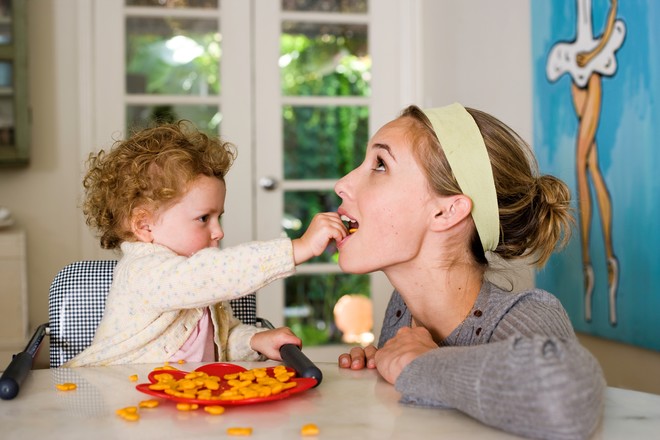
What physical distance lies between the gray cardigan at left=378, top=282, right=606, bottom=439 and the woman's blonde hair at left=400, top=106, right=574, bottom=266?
1.51 feet

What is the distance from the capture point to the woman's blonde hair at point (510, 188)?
141 cm

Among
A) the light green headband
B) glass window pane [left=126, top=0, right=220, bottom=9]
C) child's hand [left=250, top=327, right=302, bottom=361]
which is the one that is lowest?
child's hand [left=250, top=327, right=302, bottom=361]

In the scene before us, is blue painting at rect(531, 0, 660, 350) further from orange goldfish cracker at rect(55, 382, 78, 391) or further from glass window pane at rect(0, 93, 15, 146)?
glass window pane at rect(0, 93, 15, 146)

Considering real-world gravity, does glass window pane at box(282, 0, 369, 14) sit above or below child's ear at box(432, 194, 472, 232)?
above

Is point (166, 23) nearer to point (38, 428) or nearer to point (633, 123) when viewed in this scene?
point (633, 123)

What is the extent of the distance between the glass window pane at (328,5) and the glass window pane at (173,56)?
432 millimetres

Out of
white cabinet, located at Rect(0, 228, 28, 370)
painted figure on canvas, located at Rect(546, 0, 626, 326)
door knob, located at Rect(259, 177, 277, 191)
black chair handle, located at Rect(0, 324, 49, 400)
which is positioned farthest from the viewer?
door knob, located at Rect(259, 177, 277, 191)

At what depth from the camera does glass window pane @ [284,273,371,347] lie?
4176 mm

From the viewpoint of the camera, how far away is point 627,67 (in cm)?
223

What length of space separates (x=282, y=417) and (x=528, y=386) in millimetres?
322

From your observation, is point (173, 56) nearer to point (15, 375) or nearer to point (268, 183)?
point (268, 183)

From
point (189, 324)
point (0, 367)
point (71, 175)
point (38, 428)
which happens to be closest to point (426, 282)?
point (189, 324)

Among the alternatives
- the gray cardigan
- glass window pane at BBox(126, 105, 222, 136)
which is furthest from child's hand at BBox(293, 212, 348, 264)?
glass window pane at BBox(126, 105, 222, 136)

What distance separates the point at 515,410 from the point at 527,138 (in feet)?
7.26
